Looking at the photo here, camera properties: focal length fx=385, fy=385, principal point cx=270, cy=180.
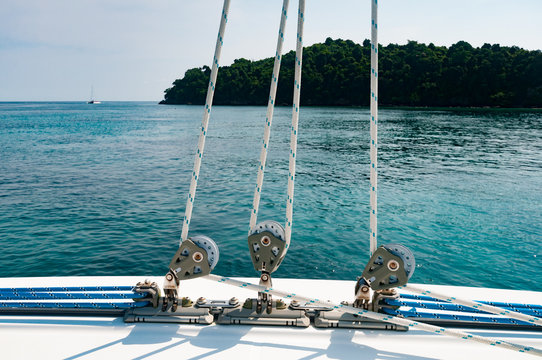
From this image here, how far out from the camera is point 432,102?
A: 91.8 metres

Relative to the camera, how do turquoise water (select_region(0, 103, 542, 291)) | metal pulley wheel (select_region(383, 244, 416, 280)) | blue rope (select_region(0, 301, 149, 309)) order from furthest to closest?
turquoise water (select_region(0, 103, 542, 291)), blue rope (select_region(0, 301, 149, 309)), metal pulley wheel (select_region(383, 244, 416, 280))

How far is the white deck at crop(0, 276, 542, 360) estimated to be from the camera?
222 cm

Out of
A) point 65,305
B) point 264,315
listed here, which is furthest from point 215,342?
point 65,305

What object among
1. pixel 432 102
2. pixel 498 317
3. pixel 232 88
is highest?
pixel 232 88

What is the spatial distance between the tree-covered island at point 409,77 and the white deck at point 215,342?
298 feet

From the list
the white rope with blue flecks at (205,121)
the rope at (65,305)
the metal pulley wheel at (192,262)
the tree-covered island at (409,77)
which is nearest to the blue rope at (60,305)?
the rope at (65,305)

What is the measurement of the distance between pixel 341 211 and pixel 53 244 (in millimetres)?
7859

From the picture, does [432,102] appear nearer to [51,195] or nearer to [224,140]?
[224,140]

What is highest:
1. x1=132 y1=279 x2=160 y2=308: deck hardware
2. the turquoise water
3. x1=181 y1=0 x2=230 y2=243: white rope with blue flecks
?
x1=181 y1=0 x2=230 y2=243: white rope with blue flecks

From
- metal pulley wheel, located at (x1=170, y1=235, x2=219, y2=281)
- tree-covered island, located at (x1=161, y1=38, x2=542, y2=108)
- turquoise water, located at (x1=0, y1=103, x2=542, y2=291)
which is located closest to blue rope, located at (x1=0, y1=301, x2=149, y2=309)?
metal pulley wheel, located at (x1=170, y1=235, x2=219, y2=281)

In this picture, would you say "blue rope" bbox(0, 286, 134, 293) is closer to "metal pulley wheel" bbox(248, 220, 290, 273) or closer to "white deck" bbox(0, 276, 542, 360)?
"white deck" bbox(0, 276, 542, 360)

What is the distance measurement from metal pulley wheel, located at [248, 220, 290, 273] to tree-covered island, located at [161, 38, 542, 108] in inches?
3583

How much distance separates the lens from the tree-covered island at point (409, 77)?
79.7m

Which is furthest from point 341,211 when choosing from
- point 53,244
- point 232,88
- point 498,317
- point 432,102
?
point 232,88
